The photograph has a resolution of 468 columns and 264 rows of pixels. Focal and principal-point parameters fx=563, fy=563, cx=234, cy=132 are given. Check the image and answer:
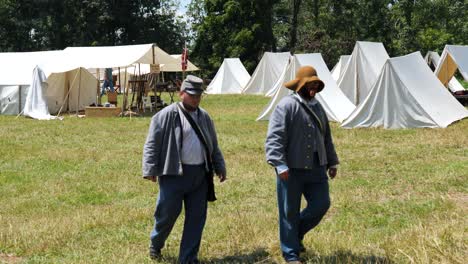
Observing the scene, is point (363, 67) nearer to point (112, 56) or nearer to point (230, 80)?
point (112, 56)

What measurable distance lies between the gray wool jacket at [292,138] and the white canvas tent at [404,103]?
1083 centimetres

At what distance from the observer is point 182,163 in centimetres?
469

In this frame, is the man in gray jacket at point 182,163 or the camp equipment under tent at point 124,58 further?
the camp equipment under tent at point 124,58

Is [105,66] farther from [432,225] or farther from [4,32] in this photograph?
[4,32]

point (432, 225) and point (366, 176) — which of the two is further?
point (366, 176)

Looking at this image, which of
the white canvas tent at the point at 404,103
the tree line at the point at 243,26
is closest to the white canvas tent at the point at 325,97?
the white canvas tent at the point at 404,103

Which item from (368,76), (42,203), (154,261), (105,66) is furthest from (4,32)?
(154,261)

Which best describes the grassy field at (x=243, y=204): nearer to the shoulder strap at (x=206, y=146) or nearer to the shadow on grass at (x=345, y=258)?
the shadow on grass at (x=345, y=258)

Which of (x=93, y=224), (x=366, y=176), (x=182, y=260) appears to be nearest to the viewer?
(x=182, y=260)

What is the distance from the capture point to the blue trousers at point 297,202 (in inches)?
181

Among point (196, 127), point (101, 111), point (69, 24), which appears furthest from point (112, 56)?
point (69, 24)

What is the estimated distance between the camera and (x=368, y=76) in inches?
827

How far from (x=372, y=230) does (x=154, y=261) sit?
2.32m

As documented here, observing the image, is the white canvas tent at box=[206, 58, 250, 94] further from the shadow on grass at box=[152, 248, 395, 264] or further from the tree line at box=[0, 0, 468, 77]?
the shadow on grass at box=[152, 248, 395, 264]
